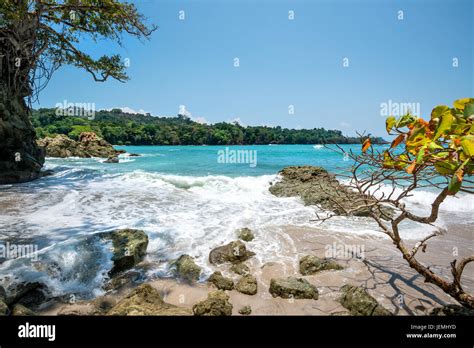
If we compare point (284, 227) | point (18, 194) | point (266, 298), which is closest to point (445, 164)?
point (266, 298)

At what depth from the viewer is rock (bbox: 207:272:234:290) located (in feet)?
14.1

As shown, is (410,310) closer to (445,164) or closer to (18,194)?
(445,164)

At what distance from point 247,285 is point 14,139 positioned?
1454cm

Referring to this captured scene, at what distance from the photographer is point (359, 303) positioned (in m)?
3.57

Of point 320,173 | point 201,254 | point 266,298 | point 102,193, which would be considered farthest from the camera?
point 320,173

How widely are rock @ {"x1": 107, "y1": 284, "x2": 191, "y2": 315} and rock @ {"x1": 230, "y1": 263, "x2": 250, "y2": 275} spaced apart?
163 centimetres

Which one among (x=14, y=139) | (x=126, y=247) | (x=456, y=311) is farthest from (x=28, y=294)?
(x=14, y=139)

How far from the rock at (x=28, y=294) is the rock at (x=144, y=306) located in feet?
4.90

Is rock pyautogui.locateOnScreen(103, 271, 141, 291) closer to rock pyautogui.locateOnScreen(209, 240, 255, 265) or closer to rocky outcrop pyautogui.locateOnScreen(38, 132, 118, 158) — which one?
rock pyautogui.locateOnScreen(209, 240, 255, 265)

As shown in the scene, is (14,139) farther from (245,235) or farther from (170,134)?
(170,134)

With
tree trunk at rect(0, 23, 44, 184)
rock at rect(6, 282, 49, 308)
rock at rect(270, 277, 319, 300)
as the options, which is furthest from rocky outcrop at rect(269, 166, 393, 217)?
tree trunk at rect(0, 23, 44, 184)

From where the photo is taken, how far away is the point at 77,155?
35938mm

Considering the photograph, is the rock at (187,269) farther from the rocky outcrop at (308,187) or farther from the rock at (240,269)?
the rocky outcrop at (308,187)

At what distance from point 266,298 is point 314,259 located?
1491 mm
